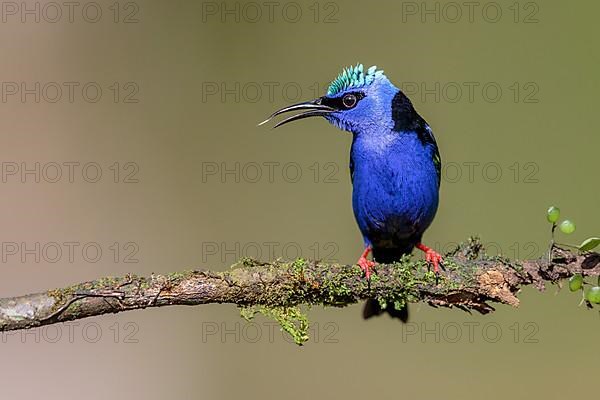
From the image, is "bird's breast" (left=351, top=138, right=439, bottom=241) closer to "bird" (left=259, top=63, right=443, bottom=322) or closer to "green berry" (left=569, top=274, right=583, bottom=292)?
"bird" (left=259, top=63, right=443, bottom=322)

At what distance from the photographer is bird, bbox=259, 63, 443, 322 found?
446cm

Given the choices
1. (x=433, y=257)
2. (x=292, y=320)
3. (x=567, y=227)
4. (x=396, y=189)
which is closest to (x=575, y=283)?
(x=567, y=227)

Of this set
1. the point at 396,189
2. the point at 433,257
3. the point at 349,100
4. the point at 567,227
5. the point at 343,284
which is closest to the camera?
the point at 567,227

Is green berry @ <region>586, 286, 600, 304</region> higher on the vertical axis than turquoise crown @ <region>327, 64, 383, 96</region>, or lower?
lower

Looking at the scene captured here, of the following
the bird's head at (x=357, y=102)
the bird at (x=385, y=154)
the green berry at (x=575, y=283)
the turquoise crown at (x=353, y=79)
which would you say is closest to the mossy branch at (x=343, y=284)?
the green berry at (x=575, y=283)

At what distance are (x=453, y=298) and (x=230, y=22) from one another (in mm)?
4602

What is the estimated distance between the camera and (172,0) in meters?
7.41

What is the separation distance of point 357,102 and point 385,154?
1.17 ft

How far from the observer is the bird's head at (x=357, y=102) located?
4.52 meters

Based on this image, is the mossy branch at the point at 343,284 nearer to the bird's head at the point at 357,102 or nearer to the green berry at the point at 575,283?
the green berry at the point at 575,283

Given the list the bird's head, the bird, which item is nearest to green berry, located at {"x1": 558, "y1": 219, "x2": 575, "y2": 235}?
the bird

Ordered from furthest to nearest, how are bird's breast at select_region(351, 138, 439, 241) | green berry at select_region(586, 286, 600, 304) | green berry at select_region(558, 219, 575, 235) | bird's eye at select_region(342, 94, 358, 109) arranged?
bird's eye at select_region(342, 94, 358, 109) < bird's breast at select_region(351, 138, 439, 241) < green berry at select_region(558, 219, 575, 235) < green berry at select_region(586, 286, 600, 304)

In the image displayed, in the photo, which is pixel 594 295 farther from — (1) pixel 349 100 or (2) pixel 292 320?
(1) pixel 349 100

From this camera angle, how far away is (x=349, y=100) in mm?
4559
